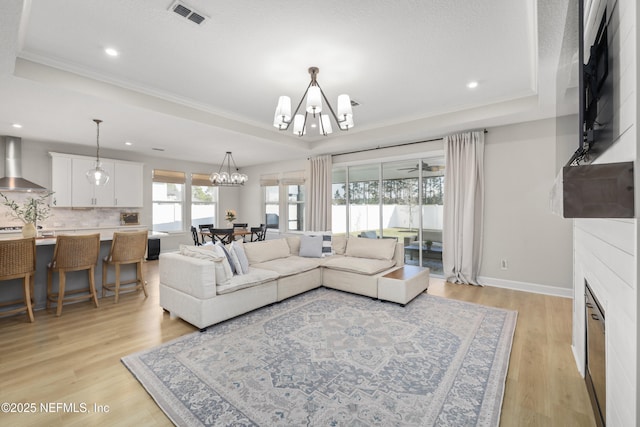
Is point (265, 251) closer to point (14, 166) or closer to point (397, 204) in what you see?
point (397, 204)

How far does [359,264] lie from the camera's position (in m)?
4.09

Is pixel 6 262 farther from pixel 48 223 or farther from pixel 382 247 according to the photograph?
pixel 382 247

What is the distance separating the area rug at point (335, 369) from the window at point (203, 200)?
553cm

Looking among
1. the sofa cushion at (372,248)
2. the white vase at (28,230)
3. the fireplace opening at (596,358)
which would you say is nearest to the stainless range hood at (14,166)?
the white vase at (28,230)

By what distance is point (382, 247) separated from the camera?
453 centimetres

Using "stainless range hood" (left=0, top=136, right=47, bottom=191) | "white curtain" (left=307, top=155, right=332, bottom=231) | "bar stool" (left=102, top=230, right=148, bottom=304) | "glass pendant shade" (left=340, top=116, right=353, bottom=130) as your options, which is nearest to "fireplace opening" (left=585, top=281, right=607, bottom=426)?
"glass pendant shade" (left=340, top=116, right=353, bottom=130)

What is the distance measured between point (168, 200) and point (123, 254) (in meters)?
3.98

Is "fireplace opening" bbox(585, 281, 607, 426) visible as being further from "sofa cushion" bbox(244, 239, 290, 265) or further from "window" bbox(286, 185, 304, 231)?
"window" bbox(286, 185, 304, 231)

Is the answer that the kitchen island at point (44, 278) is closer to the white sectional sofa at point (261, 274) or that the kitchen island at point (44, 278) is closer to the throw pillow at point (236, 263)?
the white sectional sofa at point (261, 274)

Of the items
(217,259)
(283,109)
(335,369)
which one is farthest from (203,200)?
(335,369)

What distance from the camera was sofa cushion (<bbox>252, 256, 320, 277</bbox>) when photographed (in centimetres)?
383

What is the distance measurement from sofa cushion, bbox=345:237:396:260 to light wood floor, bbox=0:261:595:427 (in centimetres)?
147

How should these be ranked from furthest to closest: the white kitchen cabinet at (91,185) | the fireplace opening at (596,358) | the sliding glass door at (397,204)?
the white kitchen cabinet at (91,185)
the sliding glass door at (397,204)
the fireplace opening at (596,358)

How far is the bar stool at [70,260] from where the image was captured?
3281mm
